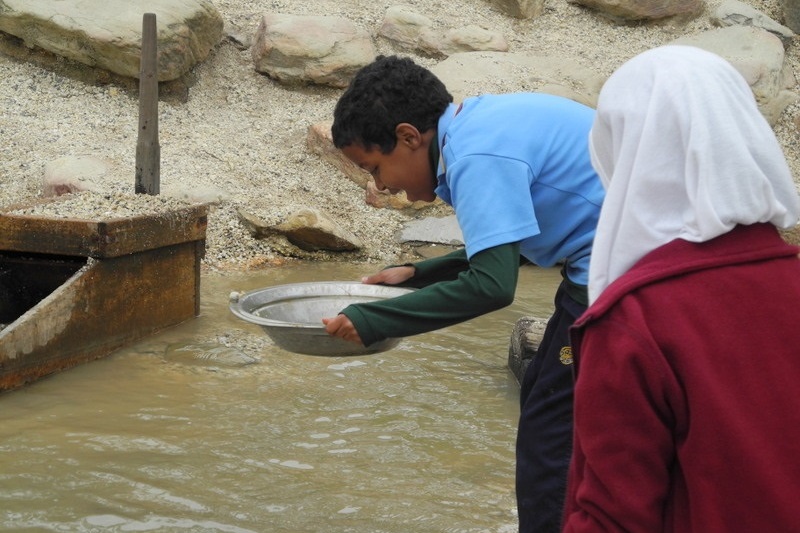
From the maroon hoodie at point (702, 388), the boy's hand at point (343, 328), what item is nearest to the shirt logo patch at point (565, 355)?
the boy's hand at point (343, 328)

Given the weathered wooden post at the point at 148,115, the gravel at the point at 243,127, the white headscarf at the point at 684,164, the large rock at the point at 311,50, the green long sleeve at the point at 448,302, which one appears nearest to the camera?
the white headscarf at the point at 684,164

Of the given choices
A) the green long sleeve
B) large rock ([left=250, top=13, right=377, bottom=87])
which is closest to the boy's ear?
the green long sleeve

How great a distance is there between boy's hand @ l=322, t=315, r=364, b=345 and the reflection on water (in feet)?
4.70

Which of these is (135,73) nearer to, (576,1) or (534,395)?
(576,1)

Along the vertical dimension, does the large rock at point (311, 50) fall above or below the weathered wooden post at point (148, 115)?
above

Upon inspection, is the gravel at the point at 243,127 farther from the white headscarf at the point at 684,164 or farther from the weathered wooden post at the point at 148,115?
the white headscarf at the point at 684,164

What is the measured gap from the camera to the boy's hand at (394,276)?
3375 millimetres

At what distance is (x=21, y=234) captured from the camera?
6.00m

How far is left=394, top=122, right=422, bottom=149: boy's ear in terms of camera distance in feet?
9.13

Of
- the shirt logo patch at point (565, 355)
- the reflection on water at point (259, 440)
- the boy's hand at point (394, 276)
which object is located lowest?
the reflection on water at point (259, 440)

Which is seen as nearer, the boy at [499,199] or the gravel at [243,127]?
the boy at [499,199]

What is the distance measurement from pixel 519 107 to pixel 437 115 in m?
0.24

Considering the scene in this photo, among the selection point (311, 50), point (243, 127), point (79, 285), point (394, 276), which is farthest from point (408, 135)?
point (311, 50)

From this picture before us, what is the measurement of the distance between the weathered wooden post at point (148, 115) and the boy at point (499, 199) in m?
4.79
